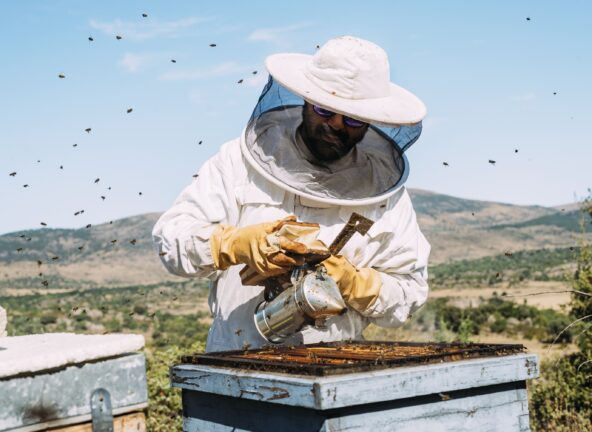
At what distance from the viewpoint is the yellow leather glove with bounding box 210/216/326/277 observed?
3.17 m

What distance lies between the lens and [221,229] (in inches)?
135

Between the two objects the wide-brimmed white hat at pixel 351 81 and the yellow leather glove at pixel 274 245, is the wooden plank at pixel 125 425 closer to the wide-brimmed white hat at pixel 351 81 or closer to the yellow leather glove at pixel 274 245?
the yellow leather glove at pixel 274 245

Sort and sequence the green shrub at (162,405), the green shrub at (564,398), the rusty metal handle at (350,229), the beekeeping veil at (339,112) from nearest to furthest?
1. the rusty metal handle at (350,229)
2. the beekeeping veil at (339,112)
3. the green shrub at (162,405)
4. the green shrub at (564,398)

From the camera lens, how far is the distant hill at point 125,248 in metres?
80.1

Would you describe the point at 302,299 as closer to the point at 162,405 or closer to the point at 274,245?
the point at 274,245

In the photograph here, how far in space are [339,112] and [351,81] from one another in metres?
0.24

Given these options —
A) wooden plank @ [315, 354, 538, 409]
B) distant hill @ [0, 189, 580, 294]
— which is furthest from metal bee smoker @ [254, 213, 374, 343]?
distant hill @ [0, 189, 580, 294]

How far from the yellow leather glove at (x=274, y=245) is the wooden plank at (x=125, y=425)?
1.03 metres

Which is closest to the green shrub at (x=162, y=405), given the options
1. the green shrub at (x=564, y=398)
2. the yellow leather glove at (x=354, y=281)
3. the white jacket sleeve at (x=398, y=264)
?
the green shrub at (x=564, y=398)

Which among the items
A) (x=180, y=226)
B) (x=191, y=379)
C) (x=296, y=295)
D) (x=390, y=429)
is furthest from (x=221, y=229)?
(x=390, y=429)

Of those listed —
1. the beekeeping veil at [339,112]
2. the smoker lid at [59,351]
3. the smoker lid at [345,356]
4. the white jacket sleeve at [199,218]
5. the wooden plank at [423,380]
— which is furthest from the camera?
the beekeeping veil at [339,112]

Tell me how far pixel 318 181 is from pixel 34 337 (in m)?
1.48

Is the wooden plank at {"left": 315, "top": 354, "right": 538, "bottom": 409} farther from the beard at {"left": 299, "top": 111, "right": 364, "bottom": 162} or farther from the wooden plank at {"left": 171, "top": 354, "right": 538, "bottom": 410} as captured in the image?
the beard at {"left": 299, "top": 111, "right": 364, "bottom": 162}

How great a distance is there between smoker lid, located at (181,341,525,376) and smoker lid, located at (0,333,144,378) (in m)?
0.50
